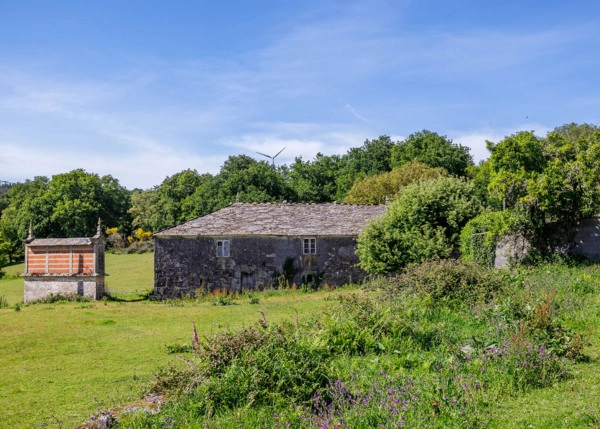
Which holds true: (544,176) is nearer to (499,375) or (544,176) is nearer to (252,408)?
(499,375)

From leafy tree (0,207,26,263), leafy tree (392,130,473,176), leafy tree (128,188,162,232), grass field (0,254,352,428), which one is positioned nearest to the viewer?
grass field (0,254,352,428)

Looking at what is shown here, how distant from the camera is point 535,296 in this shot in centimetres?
1223

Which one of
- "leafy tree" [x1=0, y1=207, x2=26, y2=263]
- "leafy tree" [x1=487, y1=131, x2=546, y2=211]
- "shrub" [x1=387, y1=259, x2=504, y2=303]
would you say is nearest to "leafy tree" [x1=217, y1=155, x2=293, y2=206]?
"leafy tree" [x1=0, y1=207, x2=26, y2=263]

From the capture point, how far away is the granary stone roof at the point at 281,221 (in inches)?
1187

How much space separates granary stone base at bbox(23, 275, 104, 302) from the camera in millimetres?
27569

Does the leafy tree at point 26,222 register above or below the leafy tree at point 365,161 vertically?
below

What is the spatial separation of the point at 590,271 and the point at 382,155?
50.7 meters

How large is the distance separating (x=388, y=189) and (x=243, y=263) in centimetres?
2072

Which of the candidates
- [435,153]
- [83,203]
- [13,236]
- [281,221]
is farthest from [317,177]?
[13,236]

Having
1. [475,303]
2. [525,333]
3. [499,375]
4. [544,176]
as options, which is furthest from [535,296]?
[544,176]

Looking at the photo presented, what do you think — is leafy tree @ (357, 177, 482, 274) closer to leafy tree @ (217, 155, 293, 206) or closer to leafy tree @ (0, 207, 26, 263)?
leafy tree @ (217, 155, 293, 206)

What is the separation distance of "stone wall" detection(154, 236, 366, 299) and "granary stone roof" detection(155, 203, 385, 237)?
0.46m

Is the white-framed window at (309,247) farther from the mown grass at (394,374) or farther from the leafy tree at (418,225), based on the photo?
the mown grass at (394,374)

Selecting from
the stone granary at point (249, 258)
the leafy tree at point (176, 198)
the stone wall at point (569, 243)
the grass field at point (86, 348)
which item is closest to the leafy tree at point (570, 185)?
the stone wall at point (569, 243)
